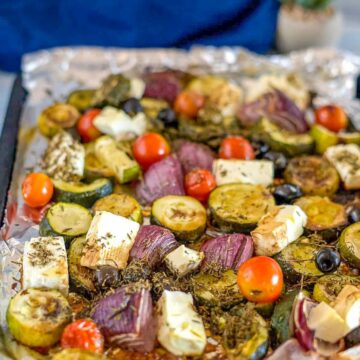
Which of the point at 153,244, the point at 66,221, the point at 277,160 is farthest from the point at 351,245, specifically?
the point at 66,221

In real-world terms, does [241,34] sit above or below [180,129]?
above

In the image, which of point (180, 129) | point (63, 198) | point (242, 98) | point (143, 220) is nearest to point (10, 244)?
point (63, 198)

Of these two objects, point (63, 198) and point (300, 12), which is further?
point (300, 12)

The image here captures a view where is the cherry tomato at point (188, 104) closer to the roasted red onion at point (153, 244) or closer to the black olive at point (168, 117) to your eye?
the black olive at point (168, 117)

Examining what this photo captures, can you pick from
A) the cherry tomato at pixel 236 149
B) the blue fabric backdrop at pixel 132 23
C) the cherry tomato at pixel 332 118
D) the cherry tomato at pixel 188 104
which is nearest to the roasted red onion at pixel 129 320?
the cherry tomato at pixel 236 149

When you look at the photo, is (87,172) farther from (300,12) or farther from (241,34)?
(300,12)

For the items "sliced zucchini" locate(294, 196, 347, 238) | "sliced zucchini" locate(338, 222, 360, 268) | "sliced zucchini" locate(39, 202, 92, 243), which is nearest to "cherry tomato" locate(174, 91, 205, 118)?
"sliced zucchini" locate(294, 196, 347, 238)

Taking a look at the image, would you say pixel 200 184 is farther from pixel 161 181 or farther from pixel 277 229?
pixel 277 229
